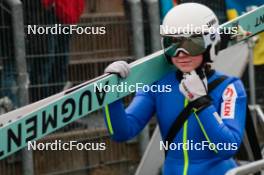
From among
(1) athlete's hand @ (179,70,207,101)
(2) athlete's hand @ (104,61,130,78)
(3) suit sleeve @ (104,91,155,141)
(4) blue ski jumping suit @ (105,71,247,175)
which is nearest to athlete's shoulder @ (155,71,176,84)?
(4) blue ski jumping suit @ (105,71,247,175)

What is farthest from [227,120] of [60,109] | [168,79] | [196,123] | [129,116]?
[60,109]

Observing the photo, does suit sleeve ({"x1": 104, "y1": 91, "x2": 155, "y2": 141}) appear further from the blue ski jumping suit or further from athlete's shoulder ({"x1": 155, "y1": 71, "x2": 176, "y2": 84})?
athlete's shoulder ({"x1": 155, "y1": 71, "x2": 176, "y2": 84})

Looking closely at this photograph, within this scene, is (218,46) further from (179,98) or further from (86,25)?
(86,25)

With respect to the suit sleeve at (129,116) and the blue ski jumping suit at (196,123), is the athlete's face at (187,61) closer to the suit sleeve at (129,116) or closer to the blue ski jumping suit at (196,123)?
the blue ski jumping suit at (196,123)

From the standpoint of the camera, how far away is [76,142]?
626 cm

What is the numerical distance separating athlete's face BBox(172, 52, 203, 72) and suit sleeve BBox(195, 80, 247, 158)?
23cm

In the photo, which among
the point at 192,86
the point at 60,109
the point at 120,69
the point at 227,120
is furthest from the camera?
the point at 227,120

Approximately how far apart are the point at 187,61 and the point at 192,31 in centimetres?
17

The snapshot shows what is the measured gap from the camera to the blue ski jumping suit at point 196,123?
12.1 feet

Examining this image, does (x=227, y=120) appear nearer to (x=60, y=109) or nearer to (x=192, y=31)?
(x=192, y=31)

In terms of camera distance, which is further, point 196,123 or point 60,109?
point 196,123

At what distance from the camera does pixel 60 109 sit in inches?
126

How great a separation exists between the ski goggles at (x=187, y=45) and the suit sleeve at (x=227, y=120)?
0.29m

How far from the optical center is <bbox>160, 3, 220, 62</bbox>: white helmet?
3711 mm
